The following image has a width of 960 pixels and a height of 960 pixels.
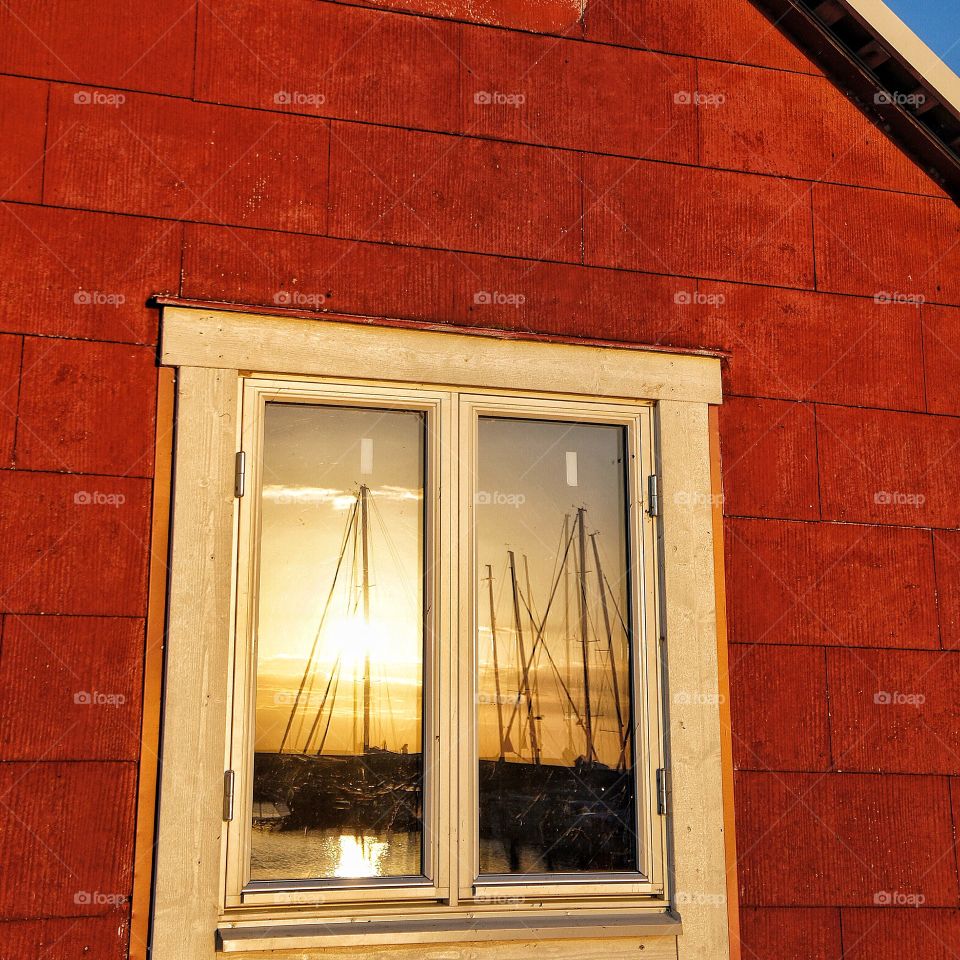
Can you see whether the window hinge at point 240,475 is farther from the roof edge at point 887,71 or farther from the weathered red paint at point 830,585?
the roof edge at point 887,71

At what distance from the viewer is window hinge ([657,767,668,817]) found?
11.6 feet

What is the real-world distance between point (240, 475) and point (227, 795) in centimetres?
90

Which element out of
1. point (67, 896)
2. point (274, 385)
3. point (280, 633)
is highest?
point (274, 385)

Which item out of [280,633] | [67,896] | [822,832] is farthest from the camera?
[822,832]

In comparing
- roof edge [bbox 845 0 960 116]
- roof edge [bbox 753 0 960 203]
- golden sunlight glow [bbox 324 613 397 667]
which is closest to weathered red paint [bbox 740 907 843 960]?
golden sunlight glow [bbox 324 613 397 667]

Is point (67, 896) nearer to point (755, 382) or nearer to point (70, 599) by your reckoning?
point (70, 599)

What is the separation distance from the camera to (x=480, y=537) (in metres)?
3.62

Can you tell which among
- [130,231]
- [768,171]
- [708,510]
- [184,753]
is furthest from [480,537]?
[768,171]

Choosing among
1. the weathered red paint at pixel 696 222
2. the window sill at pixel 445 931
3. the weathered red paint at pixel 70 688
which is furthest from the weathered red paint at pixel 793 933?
the weathered red paint at pixel 696 222

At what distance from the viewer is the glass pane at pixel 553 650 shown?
3.49 metres

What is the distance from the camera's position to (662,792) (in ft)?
11.7

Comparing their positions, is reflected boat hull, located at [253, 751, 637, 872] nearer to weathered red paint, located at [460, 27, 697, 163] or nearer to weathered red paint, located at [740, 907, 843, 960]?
weathered red paint, located at [740, 907, 843, 960]

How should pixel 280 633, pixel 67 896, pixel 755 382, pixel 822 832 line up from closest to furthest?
pixel 67 896 → pixel 280 633 → pixel 822 832 → pixel 755 382

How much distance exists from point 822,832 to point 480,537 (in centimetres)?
141
